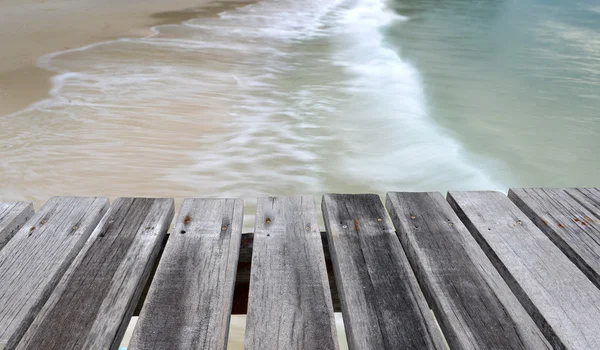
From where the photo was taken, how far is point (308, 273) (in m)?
1.50

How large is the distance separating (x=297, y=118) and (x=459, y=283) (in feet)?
14.8

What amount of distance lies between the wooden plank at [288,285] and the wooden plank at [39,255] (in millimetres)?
525

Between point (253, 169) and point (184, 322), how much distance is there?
10.9 ft

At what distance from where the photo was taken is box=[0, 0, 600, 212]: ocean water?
446cm

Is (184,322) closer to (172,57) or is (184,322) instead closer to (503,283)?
(503,283)

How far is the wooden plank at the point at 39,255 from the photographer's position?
1.34 metres

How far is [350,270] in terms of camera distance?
59.9 inches

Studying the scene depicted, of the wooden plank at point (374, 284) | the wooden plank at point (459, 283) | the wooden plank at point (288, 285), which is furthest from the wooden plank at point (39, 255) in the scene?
the wooden plank at point (459, 283)

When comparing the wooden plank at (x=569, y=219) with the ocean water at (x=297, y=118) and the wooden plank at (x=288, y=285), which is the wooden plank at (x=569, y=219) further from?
the ocean water at (x=297, y=118)

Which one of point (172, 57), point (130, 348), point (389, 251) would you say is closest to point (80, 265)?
point (130, 348)

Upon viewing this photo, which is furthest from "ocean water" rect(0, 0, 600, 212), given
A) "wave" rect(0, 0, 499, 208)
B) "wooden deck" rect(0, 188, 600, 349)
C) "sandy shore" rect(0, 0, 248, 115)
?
"wooden deck" rect(0, 188, 600, 349)

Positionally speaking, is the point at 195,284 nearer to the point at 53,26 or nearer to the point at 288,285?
the point at 288,285

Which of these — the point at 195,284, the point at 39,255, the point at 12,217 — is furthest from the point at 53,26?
the point at 195,284

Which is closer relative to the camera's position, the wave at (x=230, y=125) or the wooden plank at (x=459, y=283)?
the wooden plank at (x=459, y=283)
